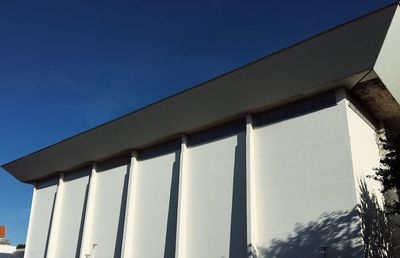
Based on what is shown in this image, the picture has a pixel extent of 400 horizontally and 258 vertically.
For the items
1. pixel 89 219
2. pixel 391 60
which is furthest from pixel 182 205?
pixel 391 60

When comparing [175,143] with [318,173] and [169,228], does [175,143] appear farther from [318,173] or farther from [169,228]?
[318,173]

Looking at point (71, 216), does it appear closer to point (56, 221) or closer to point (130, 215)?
point (56, 221)

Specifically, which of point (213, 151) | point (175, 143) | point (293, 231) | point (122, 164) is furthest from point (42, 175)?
point (293, 231)

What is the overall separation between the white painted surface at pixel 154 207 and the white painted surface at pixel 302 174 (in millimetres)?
5908

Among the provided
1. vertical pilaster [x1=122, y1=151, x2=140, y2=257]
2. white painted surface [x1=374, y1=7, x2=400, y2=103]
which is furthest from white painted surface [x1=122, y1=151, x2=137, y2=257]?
white painted surface [x1=374, y1=7, x2=400, y2=103]

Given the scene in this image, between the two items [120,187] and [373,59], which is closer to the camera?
[373,59]

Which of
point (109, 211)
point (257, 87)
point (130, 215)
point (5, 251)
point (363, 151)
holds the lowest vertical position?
point (5, 251)

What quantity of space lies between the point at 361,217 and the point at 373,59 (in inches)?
254

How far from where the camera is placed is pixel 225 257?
63.2ft

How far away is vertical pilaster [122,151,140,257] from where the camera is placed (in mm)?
23953

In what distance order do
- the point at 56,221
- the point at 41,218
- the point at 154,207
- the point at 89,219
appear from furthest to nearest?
1. the point at 41,218
2. the point at 56,221
3. the point at 89,219
4. the point at 154,207

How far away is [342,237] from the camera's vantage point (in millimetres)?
16016

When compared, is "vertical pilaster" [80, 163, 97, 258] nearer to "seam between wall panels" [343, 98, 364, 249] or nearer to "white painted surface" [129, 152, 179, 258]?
"white painted surface" [129, 152, 179, 258]

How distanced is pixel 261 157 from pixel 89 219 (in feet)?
46.1
